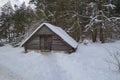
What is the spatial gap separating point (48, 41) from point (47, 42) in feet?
0.64

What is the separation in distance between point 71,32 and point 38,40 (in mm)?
11975

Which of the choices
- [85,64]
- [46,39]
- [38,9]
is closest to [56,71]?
[85,64]

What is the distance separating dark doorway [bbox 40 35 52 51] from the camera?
28.5m

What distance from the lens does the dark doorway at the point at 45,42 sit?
2852 cm

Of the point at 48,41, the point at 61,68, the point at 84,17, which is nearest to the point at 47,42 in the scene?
the point at 48,41

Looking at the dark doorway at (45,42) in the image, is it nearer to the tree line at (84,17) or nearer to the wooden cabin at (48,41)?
the wooden cabin at (48,41)

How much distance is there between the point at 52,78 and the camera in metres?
17.4

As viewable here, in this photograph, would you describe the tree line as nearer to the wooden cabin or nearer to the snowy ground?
the wooden cabin

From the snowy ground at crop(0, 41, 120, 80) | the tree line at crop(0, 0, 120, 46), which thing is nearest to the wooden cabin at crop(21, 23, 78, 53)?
the snowy ground at crop(0, 41, 120, 80)

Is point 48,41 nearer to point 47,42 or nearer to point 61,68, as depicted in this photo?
point 47,42

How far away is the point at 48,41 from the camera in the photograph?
28672mm

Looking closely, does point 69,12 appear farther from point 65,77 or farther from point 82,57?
point 65,77

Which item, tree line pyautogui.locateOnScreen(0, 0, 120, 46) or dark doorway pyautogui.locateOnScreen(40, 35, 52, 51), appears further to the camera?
tree line pyautogui.locateOnScreen(0, 0, 120, 46)

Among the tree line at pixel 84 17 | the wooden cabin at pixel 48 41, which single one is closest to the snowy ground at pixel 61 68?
the wooden cabin at pixel 48 41
